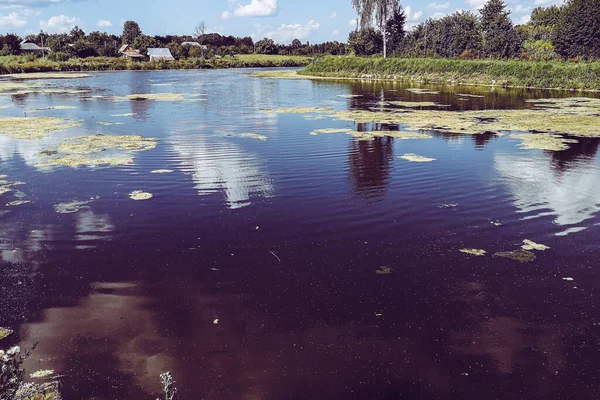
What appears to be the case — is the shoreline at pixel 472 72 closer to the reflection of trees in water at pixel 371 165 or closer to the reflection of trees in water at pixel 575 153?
the reflection of trees in water at pixel 575 153

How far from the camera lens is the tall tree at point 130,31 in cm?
14612

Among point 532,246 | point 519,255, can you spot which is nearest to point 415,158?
point 532,246

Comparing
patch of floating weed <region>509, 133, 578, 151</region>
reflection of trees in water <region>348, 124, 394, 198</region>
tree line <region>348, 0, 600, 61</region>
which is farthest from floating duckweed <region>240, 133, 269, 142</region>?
tree line <region>348, 0, 600, 61</region>

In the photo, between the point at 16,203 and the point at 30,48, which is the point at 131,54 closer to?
the point at 30,48

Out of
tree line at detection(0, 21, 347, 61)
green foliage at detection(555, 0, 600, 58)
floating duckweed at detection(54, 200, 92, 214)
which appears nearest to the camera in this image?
floating duckweed at detection(54, 200, 92, 214)

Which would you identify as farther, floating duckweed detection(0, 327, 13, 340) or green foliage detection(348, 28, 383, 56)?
green foliage detection(348, 28, 383, 56)

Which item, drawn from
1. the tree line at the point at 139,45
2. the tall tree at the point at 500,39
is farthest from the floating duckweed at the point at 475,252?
the tree line at the point at 139,45

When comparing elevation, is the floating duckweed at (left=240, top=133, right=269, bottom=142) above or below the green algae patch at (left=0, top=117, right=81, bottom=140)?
below

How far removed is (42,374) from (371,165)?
11971 mm

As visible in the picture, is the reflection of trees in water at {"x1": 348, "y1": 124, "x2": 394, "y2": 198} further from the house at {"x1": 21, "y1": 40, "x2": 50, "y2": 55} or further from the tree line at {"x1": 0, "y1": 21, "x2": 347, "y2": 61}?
the house at {"x1": 21, "y1": 40, "x2": 50, "y2": 55}

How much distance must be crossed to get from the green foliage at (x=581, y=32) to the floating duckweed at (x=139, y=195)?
55977mm

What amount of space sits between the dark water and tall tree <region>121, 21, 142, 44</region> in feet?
481

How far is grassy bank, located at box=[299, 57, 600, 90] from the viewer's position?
1757 inches

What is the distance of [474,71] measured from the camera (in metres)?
53.2
